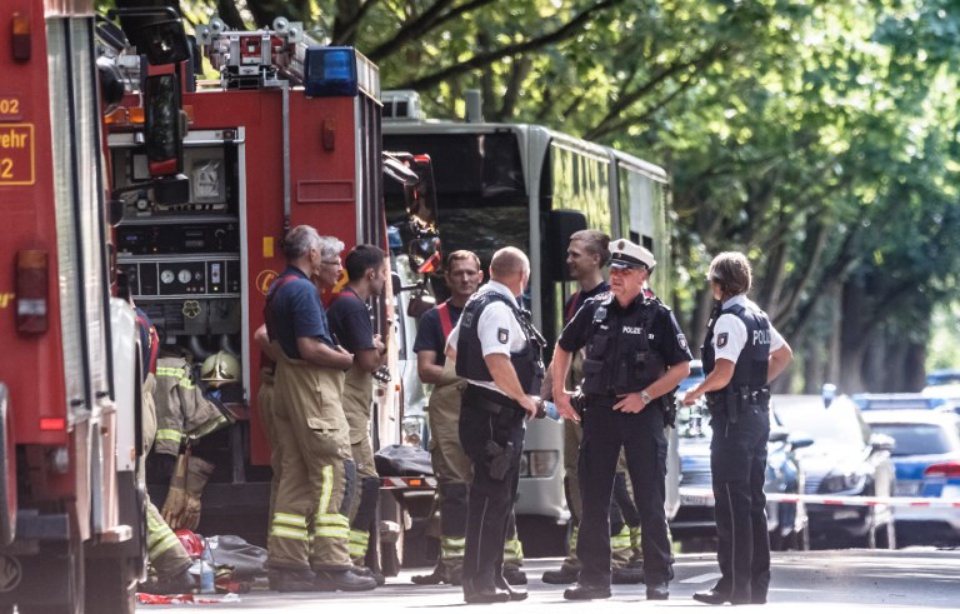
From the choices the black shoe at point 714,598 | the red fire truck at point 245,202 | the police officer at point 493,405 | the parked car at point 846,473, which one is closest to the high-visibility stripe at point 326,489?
the police officer at point 493,405

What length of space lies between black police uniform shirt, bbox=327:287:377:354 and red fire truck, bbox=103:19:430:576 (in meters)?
0.64

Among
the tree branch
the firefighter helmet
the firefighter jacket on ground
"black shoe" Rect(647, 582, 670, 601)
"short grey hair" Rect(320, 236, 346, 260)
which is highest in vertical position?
the tree branch

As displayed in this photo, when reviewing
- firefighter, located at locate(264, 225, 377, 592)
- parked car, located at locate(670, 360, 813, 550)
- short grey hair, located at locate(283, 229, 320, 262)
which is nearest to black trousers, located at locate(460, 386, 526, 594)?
firefighter, located at locate(264, 225, 377, 592)

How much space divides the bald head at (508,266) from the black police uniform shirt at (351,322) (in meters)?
A: 1.07

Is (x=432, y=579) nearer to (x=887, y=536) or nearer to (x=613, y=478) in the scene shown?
(x=613, y=478)

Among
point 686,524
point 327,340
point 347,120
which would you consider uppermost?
point 347,120

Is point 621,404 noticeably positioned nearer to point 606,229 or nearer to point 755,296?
point 606,229

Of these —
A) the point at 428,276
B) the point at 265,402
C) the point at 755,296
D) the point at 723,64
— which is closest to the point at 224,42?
the point at 265,402

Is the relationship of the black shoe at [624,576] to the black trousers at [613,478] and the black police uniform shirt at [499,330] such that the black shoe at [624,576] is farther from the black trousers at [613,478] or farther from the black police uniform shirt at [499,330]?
the black police uniform shirt at [499,330]

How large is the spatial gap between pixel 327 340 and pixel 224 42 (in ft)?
6.84

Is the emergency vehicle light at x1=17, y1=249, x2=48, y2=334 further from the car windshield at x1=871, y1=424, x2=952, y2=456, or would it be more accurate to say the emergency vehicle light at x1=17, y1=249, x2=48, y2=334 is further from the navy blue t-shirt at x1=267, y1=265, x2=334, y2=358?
the car windshield at x1=871, y1=424, x2=952, y2=456

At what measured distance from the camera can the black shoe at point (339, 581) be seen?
12.9 m

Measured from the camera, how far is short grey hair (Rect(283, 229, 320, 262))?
41.5 ft

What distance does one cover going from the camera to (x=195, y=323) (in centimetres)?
1384
